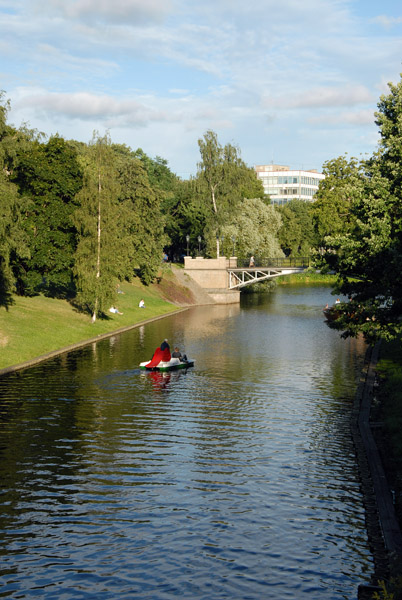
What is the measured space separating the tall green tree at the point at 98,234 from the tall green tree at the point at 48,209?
69.0 inches

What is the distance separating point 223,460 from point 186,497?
3.87 m

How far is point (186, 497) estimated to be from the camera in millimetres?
18766

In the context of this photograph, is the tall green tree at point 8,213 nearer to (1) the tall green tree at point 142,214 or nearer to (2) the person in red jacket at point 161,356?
(2) the person in red jacket at point 161,356

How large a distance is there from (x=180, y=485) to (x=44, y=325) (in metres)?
34.3

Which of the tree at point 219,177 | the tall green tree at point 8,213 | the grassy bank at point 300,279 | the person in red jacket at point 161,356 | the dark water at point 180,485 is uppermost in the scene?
the tree at point 219,177

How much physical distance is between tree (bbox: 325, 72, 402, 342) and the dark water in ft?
13.9

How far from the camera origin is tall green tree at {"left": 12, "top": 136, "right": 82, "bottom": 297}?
191ft

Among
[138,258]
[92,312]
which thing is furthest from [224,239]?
[92,312]

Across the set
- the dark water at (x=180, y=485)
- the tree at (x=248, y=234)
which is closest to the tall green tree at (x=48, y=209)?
the dark water at (x=180, y=485)

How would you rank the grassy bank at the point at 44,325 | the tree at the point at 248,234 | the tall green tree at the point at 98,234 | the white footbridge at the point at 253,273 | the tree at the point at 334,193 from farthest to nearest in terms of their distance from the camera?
1. the tree at the point at 248,234
2. the white footbridge at the point at 253,273
3. the tree at the point at 334,193
4. the tall green tree at the point at 98,234
5. the grassy bank at the point at 44,325

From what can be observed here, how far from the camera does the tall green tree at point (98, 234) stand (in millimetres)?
57344

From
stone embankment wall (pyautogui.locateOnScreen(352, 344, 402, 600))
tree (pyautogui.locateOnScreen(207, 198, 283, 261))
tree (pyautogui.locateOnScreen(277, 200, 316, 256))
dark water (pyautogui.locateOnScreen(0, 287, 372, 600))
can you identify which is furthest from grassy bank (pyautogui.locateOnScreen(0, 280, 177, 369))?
Answer: tree (pyautogui.locateOnScreen(277, 200, 316, 256))

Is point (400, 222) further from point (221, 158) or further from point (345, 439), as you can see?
point (221, 158)

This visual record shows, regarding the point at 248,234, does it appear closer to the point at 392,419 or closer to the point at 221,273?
the point at 221,273
